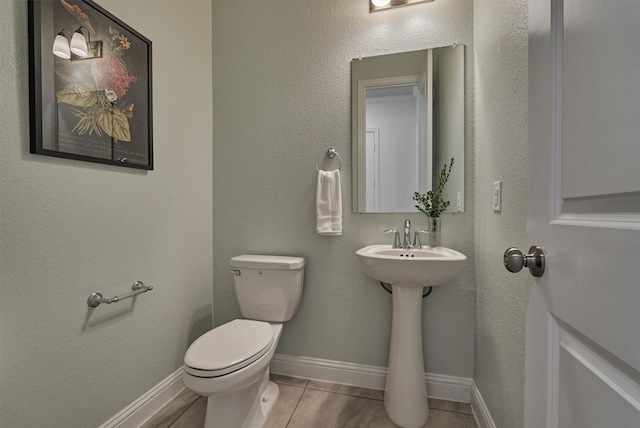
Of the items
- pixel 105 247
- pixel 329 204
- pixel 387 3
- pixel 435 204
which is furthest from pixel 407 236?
pixel 105 247

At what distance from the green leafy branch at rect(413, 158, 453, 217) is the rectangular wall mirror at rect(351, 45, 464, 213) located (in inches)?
1.2

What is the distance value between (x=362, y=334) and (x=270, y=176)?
111cm

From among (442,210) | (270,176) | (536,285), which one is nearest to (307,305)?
(270,176)

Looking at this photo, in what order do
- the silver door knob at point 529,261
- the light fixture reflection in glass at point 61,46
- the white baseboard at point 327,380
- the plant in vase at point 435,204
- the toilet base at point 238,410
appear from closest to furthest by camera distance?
the silver door knob at point 529,261 < the light fixture reflection in glass at point 61,46 < the toilet base at point 238,410 < the white baseboard at point 327,380 < the plant in vase at point 435,204

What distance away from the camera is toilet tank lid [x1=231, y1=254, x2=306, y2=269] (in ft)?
5.38

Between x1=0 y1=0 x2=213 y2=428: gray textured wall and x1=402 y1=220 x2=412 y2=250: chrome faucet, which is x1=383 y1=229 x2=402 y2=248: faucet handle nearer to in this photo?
x1=402 y1=220 x2=412 y2=250: chrome faucet

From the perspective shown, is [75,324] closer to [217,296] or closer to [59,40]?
[217,296]

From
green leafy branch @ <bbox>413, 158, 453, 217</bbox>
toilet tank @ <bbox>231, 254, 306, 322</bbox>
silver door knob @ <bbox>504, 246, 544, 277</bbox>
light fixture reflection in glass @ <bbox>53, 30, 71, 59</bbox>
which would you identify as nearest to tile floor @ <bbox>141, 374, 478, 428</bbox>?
toilet tank @ <bbox>231, 254, 306, 322</bbox>

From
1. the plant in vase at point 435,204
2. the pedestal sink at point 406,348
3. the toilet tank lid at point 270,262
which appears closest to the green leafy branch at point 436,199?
the plant in vase at point 435,204

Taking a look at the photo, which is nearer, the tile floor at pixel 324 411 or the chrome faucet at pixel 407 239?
the tile floor at pixel 324 411

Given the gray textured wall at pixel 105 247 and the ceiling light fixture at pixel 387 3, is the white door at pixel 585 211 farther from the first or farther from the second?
the gray textured wall at pixel 105 247

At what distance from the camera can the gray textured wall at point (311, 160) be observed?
1.60 metres

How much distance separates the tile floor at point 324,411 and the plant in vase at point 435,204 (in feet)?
2.80

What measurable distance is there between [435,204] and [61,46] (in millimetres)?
1729
